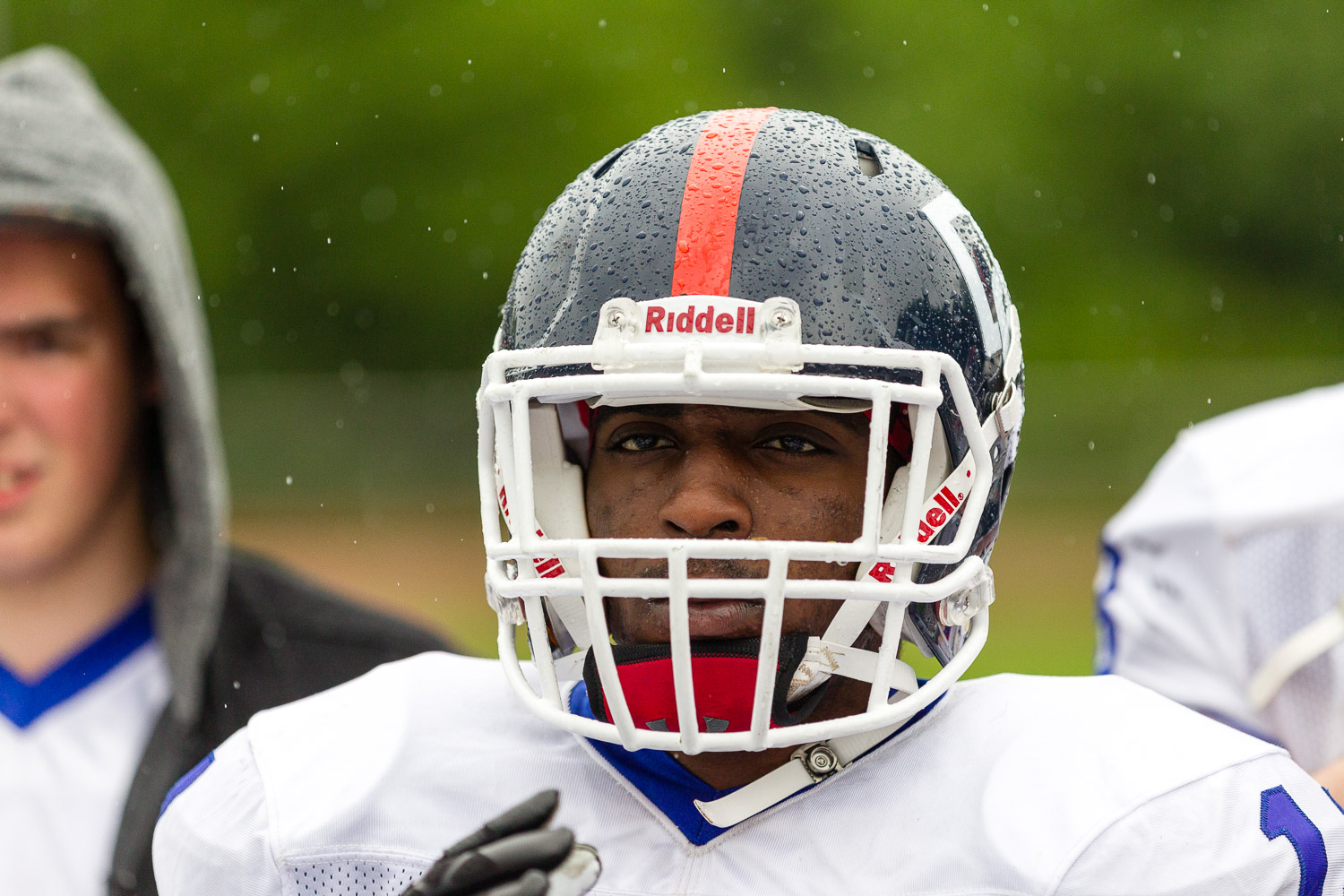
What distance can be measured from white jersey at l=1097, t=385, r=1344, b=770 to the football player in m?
1.00

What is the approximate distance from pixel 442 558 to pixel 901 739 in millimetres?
9177

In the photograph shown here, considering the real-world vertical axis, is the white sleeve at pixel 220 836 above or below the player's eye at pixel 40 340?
below

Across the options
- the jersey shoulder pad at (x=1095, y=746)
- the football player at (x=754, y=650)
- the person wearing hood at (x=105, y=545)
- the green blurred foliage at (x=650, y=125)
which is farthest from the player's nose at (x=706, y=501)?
the green blurred foliage at (x=650, y=125)

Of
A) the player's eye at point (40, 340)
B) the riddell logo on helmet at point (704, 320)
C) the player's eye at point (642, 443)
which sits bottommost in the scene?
the player's eye at point (40, 340)

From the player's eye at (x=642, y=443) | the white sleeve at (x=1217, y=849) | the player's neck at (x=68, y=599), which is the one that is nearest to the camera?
the white sleeve at (x=1217, y=849)

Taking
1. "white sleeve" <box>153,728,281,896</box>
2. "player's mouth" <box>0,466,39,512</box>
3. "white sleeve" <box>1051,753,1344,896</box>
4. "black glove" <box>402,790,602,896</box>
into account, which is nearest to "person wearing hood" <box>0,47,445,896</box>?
"player's mouth" <box>0,466,39,512</box>

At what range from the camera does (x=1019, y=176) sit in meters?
11.8

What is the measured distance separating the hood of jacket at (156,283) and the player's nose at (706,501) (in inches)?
52.9

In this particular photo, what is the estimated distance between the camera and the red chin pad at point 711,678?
A: 151 cm

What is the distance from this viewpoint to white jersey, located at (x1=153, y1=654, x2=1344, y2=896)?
1.41 meters

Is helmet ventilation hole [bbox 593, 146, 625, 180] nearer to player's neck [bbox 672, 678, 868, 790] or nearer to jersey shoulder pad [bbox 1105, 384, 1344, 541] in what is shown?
player's neck [bbox 672, 678, 868, 790]

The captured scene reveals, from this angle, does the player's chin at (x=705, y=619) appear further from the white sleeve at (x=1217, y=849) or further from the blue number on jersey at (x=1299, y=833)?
the blue number on jersey at (x=1299, y=833)

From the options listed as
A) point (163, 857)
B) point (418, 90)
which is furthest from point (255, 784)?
point (418, 90)

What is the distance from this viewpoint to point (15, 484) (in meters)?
2.57
